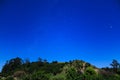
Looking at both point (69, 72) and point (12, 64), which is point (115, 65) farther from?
point (12, 64)

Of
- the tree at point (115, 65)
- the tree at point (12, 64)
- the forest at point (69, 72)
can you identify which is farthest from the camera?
the tree at point (12, 64)

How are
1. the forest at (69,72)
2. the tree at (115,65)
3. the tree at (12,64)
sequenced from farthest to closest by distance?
the tree at (12,64) → the tree at (115,65) → the forest at (69,72)

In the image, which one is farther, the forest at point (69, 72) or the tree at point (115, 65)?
the tree at point (115, 65)

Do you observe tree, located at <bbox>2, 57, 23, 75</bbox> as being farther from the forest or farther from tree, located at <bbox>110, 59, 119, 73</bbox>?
tree, located at <bbox>110, 59, 119, 73</bbox>

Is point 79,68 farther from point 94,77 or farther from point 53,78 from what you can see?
point 53,78

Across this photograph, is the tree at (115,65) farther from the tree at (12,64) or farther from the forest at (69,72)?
the tree at (12,64)

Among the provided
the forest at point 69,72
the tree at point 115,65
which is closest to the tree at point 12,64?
the forest at point 69,72

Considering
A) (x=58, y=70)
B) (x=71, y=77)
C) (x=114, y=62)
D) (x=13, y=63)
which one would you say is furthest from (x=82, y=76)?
(x=13, y=63)

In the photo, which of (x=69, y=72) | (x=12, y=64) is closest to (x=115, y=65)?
(x=69, y=72)

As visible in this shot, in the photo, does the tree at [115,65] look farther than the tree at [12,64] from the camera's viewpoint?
No

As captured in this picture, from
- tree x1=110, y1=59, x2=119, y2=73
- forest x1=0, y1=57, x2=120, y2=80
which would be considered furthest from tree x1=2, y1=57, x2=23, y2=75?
tree x1=110, y1=59, x2=119, y2=73

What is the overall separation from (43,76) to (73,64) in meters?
8.61

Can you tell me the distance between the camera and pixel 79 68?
106 feet

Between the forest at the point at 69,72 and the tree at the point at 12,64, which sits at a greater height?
the tree at the point at 12,64
